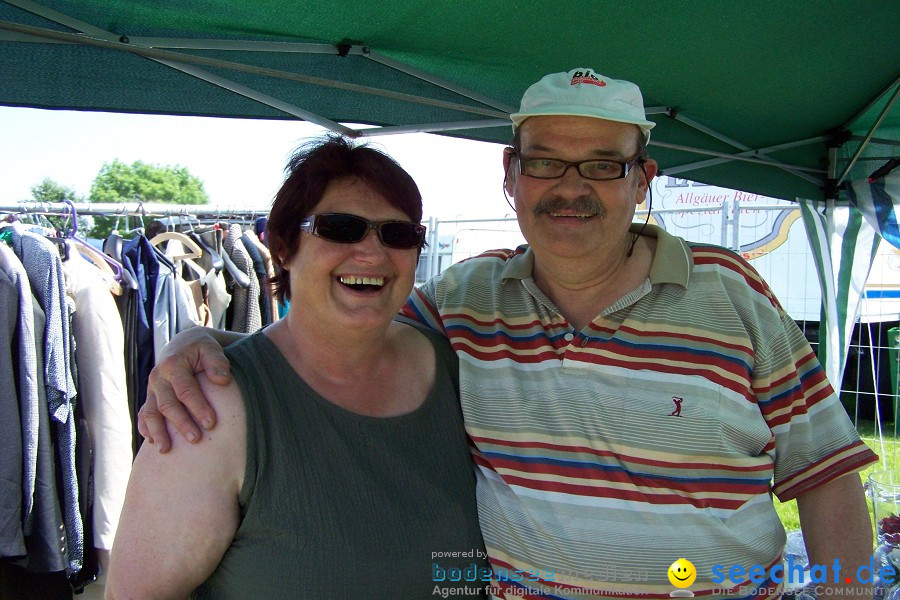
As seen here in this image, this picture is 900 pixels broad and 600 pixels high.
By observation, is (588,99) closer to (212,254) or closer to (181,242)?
(212,254)

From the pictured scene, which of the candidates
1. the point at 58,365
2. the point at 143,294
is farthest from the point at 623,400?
the point at 143,294

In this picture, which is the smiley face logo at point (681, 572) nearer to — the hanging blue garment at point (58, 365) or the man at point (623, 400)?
the man at point (623, 400)

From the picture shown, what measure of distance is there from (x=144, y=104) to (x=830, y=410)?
272cm

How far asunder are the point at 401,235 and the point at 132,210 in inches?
157

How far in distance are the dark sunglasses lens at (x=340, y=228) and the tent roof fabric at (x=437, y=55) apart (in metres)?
0.93

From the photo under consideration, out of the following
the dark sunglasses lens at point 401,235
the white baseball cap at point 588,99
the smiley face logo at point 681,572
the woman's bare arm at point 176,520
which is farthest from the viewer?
the white baseball cap at point 588,99

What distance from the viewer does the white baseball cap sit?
1788mm

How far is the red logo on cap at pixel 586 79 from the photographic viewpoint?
71.4 inches

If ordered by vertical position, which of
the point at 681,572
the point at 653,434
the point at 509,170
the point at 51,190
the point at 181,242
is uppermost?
the point at 51,190

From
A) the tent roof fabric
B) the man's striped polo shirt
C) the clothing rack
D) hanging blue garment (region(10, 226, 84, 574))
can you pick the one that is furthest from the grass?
the clothing rack

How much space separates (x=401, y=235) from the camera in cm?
167

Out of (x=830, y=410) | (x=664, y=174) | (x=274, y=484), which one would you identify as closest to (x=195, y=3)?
(x=274, y=484)

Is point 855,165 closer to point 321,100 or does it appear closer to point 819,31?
point 819,31

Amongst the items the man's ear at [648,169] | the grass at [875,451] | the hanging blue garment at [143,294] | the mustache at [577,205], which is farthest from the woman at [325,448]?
the grass at [875,451]
